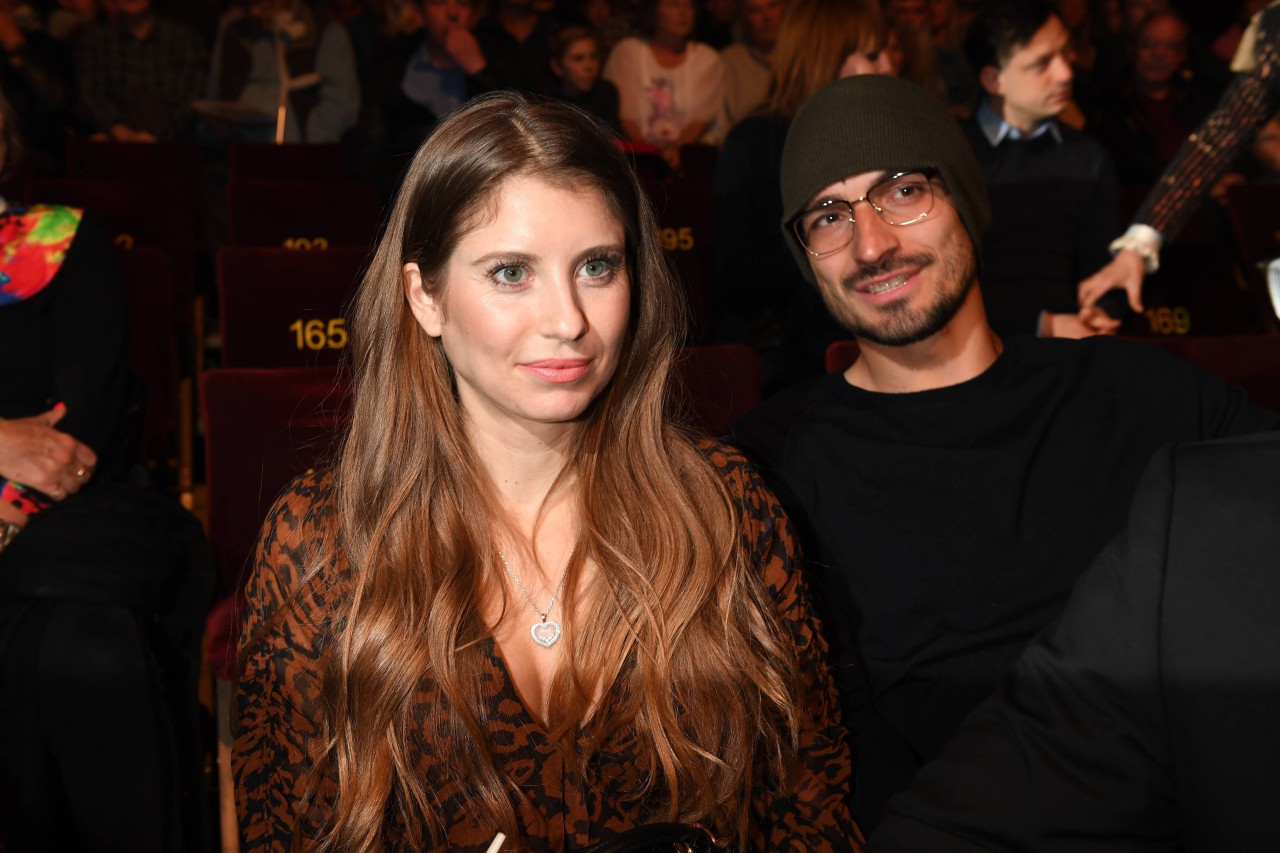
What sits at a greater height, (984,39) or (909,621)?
(984,39)

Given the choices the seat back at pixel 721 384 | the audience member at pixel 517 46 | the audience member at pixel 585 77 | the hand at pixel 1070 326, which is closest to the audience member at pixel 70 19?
the audience member at pixel 517 46

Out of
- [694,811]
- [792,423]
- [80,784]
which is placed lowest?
[80,784]

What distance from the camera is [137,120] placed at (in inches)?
247

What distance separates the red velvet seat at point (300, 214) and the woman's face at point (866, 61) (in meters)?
1.52

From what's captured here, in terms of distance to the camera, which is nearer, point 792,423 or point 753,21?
point 792,423

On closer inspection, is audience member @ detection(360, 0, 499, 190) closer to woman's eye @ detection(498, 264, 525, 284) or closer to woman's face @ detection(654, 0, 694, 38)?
woman's face @ detection(654, 0, 694, 38)

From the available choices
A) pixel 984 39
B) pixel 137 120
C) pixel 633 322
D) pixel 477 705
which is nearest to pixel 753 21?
pixel 137 120

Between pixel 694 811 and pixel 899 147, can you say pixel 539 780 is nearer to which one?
pixel 694 811

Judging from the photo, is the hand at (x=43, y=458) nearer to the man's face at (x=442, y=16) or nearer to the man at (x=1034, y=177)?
the man at (x=1034, y=177)

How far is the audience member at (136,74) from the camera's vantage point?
6.21 m

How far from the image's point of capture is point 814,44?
3.51 meters

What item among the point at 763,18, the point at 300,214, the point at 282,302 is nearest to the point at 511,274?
the point at 282,302

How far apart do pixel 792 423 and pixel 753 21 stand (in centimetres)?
523

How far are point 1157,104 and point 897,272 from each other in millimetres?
5129
